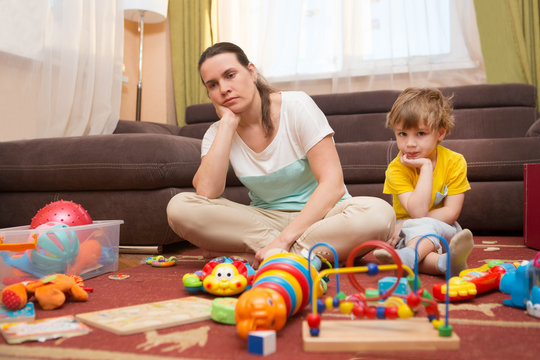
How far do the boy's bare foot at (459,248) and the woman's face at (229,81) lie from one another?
692mm

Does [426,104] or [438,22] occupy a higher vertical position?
[438,22]

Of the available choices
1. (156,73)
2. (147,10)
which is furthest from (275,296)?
(156,73)

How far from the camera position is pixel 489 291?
3.29ft

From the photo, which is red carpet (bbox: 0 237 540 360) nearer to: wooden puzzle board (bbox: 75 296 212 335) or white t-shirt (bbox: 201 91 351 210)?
wooden puzzle board (bbox: 75 296 212 335)

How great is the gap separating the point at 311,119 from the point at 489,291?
2.10 feet

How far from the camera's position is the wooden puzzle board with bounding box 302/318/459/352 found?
616 millimetres

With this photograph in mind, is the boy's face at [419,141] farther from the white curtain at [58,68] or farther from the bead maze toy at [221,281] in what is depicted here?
the white curtain at [58,68]

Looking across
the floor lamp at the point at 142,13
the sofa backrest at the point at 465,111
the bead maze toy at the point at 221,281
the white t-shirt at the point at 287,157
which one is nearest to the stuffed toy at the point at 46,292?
the bead maze toy at the point at 221,281

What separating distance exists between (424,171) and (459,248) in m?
0.35

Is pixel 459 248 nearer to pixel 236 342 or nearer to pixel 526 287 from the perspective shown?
pixel 526 287

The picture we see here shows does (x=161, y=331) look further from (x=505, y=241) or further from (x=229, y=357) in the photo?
(x=505, y=241)

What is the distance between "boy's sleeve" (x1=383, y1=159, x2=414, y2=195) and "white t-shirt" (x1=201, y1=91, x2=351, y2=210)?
153 millimetres

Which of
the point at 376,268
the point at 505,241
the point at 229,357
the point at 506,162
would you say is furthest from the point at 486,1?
the point at 229,357

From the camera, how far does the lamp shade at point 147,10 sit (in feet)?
9.59
